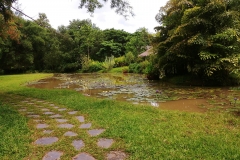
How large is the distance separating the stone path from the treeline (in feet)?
70.6

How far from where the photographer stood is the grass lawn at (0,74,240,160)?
244cm

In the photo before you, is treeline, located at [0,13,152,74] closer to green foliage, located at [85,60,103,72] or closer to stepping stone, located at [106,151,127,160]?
green foliage, located at [85,60,103,72]

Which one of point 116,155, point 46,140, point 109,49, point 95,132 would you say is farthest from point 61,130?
point 109,49

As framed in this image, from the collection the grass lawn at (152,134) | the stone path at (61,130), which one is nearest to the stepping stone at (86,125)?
the stone path at (61,130)

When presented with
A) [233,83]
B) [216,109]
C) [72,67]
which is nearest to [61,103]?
[216,109]

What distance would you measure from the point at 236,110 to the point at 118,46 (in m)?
26.8

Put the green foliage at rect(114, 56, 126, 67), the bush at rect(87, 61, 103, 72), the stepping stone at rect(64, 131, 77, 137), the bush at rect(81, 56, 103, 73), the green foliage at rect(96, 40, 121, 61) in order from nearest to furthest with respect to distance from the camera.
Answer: the stepping stone at rect(64, 131, 77, 137) < the green foliage at rect(114, 56, 126, 67) < the bush at rect(87, 61, 103, 72) < the bush at rect(81, 56, 103, 73) < the green foliage at rect(96, 40, 121, 61)

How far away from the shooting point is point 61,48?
1171 inches

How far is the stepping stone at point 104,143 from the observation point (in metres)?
2.71

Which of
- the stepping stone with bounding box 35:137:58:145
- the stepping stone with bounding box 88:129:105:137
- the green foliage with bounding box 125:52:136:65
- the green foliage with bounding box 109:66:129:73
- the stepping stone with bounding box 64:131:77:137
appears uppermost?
the green foliage with bounding box 125:52:136:65

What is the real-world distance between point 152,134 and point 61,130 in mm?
1592

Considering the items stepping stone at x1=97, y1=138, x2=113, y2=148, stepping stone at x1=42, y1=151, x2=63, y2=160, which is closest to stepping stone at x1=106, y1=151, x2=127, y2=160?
stepping stone at x1=97, y1=138, x2=113, y2=148

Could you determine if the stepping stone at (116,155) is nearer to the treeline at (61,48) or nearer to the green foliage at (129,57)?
the green foliage at (129,57)

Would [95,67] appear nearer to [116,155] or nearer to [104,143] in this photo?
[104,143]
